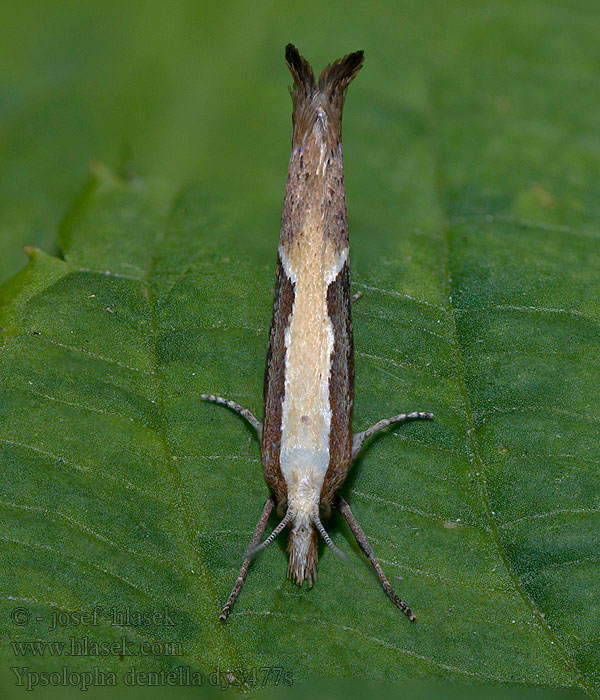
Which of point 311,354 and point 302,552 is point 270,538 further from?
point 311,354

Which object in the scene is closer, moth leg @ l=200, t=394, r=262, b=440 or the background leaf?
the background leaf

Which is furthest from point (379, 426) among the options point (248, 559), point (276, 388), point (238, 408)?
point (248, 559)

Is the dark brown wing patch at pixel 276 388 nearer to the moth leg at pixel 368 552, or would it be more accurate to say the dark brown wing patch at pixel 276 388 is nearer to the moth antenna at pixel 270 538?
the moth antenna at pixel 270 538

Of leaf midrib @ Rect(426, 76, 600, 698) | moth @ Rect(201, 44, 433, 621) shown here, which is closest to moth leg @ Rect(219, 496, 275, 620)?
moth @ Rect(201, 44, 433, 621)

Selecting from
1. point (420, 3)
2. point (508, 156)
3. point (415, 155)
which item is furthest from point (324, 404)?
point (420, 3)

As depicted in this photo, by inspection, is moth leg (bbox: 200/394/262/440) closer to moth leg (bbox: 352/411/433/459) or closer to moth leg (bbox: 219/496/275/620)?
moth leg (bbox: 219/496/275/620)

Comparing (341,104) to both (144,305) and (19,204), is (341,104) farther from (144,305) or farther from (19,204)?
Result: (19,204)
